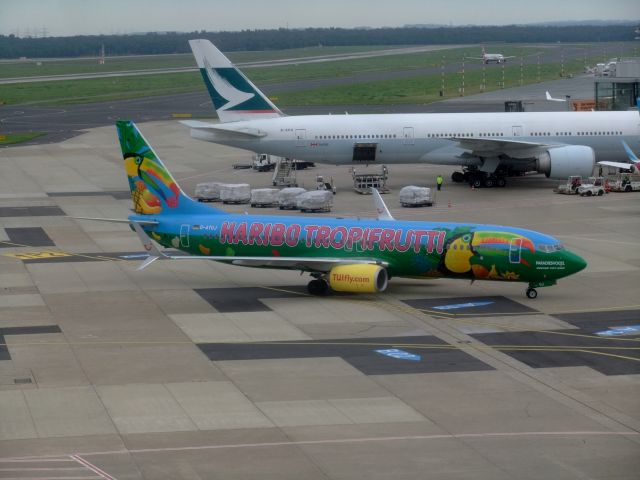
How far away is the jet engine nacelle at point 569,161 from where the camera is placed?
84.5 m

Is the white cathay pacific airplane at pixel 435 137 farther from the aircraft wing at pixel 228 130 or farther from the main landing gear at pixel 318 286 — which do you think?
the main landing gear at pixel 318 286

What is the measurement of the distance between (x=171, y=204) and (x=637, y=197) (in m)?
39.6

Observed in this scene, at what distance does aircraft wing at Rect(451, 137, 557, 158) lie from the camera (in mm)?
84750

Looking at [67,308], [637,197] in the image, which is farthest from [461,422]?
[637,197]

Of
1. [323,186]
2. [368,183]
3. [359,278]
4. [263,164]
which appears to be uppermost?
[263,164]

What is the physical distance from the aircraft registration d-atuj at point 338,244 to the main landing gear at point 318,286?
0.04 metres

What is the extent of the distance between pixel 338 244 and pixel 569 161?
35986 mm

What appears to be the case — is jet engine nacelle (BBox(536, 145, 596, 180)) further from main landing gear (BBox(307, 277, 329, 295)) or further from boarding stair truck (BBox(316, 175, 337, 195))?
main landing gear (BBox(307, 277, 329, 295))

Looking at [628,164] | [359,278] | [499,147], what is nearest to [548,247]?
[359,278]

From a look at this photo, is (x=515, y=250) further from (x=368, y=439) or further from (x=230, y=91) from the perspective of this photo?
(x=230, y=91)

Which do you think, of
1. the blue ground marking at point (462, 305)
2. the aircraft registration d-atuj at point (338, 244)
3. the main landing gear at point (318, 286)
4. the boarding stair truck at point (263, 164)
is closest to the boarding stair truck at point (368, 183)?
the boarding stair truck at point (263, 164)

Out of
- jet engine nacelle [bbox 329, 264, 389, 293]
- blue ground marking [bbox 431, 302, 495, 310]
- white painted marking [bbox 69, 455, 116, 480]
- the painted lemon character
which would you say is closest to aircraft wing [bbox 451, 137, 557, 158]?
the painted lemon character

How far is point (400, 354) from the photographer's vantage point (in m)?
43.3

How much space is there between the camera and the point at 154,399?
123ft
